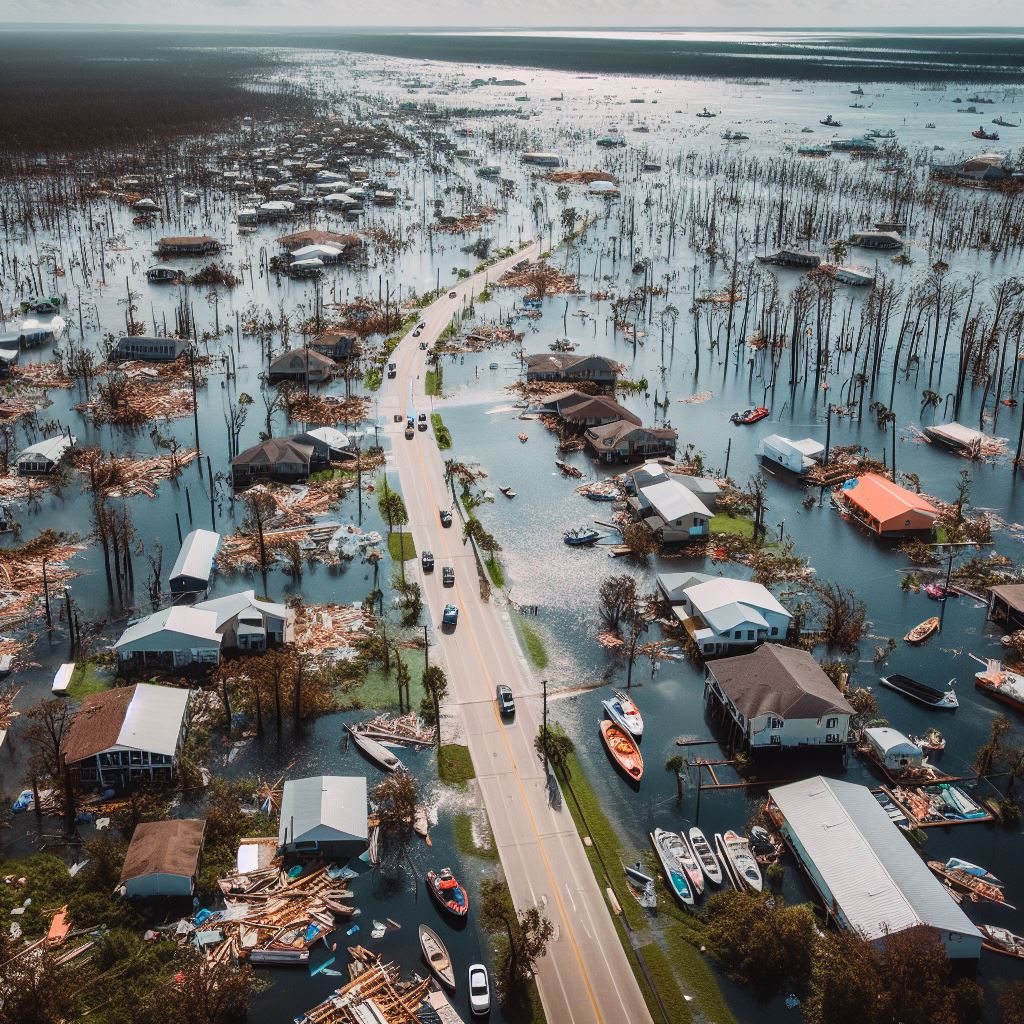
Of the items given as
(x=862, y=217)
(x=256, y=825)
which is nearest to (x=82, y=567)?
(x=256, y=825)

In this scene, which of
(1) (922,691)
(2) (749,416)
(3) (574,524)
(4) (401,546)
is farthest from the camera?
(2) (749,416)

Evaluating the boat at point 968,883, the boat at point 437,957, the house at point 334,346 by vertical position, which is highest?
the house at point 334,346

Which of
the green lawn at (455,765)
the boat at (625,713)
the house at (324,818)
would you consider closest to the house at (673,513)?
the boat at (625,713)

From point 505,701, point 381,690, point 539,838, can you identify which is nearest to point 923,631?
point 505,701

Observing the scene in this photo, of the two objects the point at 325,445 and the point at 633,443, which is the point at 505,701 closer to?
the point at 633,443

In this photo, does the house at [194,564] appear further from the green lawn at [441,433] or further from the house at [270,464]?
the green lawn at [441,433]

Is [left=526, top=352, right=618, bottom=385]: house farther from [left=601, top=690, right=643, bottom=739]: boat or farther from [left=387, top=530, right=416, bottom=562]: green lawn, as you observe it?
[left=601, top=690, right=643, bottom=739]: boat
